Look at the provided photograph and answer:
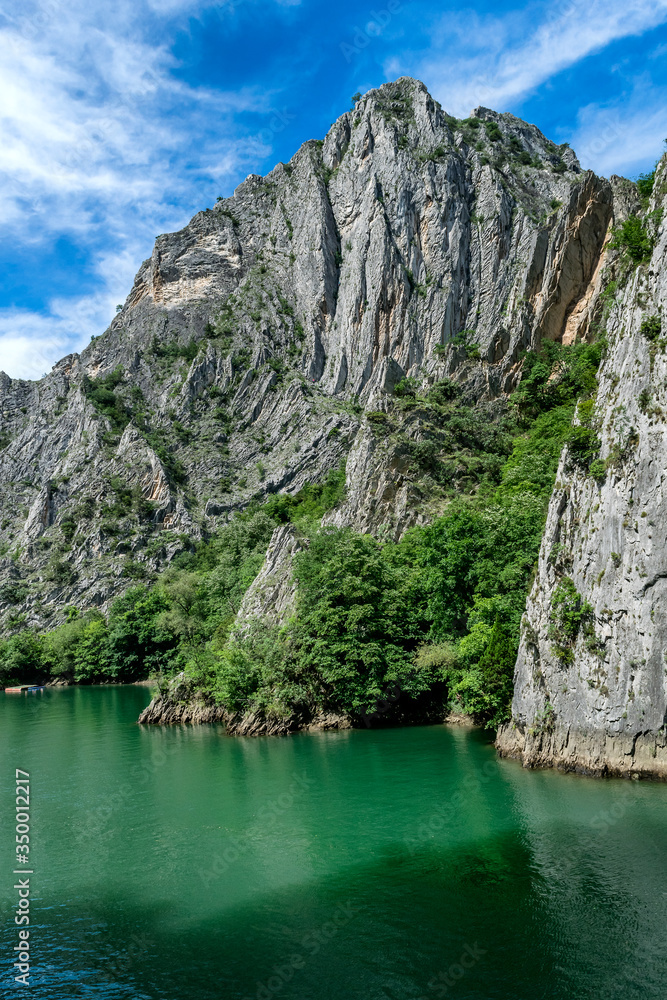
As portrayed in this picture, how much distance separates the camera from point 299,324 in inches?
3944

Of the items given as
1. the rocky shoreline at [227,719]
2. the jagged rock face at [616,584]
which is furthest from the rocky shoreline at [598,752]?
the rocky shoreline at [227,719]

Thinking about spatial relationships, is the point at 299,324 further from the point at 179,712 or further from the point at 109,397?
the point at 179,712

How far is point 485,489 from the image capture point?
5000cm

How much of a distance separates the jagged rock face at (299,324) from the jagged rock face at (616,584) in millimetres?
48024

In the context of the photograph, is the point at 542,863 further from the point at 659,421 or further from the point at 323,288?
the point at 323,288

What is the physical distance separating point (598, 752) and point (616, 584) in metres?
5.18

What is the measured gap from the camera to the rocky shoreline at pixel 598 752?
61.9 ft

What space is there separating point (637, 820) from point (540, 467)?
26.7 meters

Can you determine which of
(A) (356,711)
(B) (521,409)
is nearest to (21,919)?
(A) (356,711)

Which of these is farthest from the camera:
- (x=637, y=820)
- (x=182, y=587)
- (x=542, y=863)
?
(x=182, y=587)

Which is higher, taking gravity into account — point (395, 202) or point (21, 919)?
point (395, 202)

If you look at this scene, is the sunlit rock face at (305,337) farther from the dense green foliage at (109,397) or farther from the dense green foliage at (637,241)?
the dense green foliage at (637,241)

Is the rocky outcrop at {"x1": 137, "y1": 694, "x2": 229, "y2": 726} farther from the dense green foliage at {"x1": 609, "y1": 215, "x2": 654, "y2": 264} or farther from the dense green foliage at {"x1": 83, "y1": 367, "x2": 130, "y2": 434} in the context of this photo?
the dense green foliage at {"x1": 83, "y1": 367, "x2": 130, "y2": 434}

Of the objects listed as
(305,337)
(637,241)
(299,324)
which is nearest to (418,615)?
(637,241)
